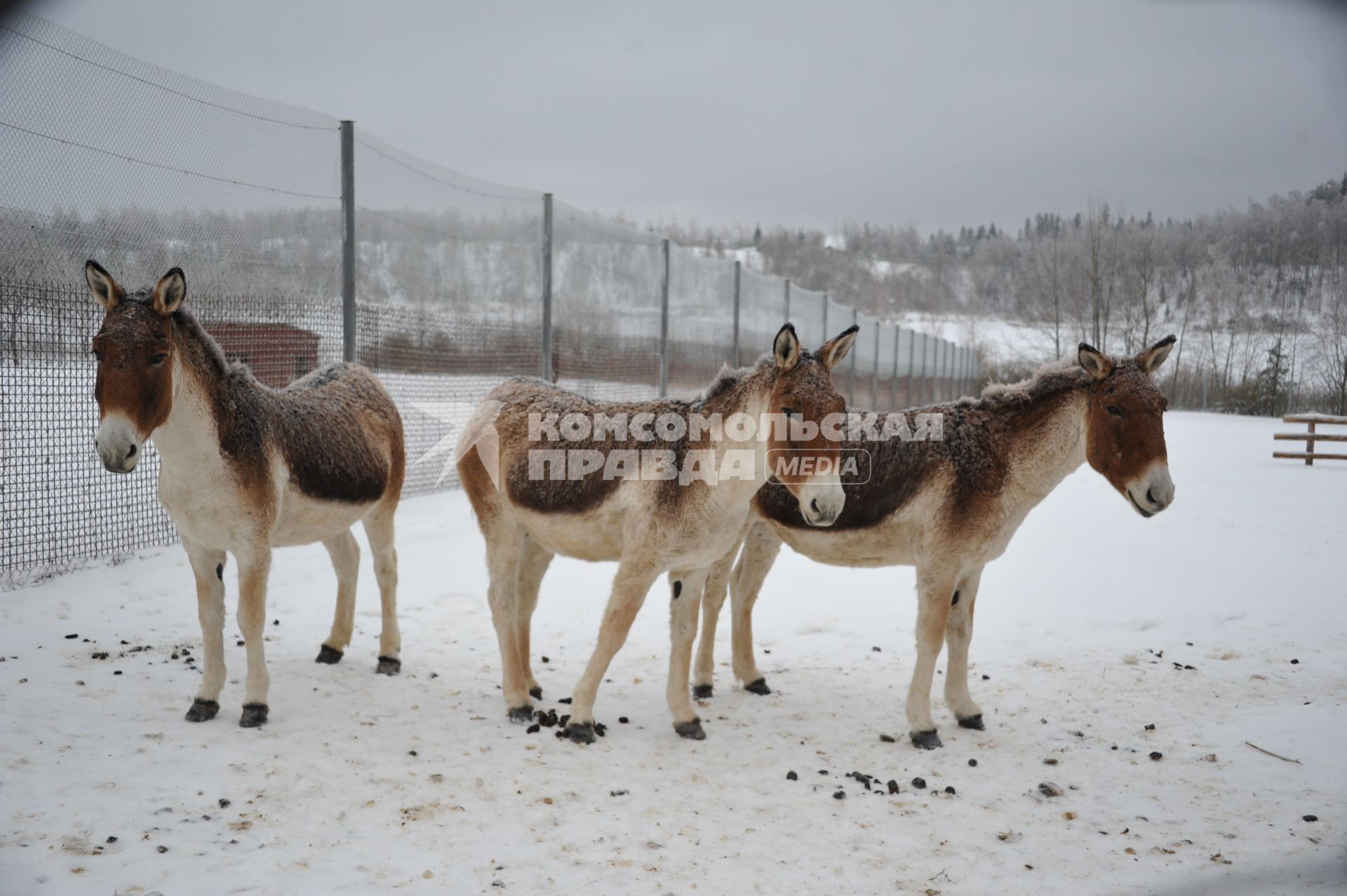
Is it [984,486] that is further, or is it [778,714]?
[778,714]

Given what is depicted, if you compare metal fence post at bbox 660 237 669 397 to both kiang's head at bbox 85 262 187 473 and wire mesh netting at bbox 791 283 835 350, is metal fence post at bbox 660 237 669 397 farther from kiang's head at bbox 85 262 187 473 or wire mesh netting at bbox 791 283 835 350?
kiang's head at bbox 85 262 187 473

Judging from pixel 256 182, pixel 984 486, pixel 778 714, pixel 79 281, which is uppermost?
pixel 256 182

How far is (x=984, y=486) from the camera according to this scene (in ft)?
16.2

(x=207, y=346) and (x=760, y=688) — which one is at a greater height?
(x=207, y=346)

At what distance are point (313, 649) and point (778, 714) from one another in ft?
10.5

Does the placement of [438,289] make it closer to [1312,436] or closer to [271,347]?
[271,347]

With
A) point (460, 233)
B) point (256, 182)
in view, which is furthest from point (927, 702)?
point (460, 233)

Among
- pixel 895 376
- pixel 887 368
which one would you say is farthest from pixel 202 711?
pixel 887 368

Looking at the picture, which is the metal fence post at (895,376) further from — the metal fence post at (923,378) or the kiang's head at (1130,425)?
the kiang's head at (1130,425)

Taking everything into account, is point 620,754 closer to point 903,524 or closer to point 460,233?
point 903,524

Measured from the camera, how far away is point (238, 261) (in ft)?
24.1

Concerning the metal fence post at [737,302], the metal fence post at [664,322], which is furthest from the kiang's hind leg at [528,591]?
the metal fence post at [737,302]

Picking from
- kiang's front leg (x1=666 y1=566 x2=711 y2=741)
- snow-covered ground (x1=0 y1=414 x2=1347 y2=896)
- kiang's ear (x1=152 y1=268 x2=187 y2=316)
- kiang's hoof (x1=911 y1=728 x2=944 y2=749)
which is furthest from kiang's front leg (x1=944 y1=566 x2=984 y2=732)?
kiang's ear (x1=152 y1=268 x2=187 y2=316)

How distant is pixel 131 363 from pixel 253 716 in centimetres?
193
